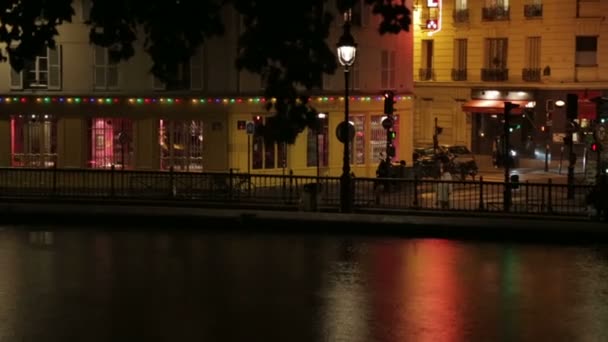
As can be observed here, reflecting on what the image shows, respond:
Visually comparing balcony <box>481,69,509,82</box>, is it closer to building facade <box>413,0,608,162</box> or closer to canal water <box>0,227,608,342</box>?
building facade <box>413,0,608,162</box>

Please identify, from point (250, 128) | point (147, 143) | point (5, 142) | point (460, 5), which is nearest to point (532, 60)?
point (460, 5)

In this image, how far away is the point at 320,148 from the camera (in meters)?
42.8

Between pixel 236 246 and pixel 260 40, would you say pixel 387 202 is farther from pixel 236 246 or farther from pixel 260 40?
pixel 260 40

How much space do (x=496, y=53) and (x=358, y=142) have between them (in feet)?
52.4

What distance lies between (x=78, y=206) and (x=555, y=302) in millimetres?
16104

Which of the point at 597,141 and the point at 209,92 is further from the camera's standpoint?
the point at 209,92

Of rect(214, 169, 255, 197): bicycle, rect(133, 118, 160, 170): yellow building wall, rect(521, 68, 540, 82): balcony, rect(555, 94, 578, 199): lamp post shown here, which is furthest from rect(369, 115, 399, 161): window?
rect(214, 169, 255, 197): bicycle

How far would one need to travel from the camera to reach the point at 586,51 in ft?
178

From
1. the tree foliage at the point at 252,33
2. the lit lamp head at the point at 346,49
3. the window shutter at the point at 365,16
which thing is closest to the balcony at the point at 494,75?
the window shutter at the point at 365,16

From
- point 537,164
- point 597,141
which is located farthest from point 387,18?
point 537,164

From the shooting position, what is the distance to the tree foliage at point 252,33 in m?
7.54

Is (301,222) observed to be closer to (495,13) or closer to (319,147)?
(319,147)

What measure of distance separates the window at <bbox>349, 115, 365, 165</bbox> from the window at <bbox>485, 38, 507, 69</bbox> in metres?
15.3

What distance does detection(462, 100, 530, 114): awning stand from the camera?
55156 millimetres
